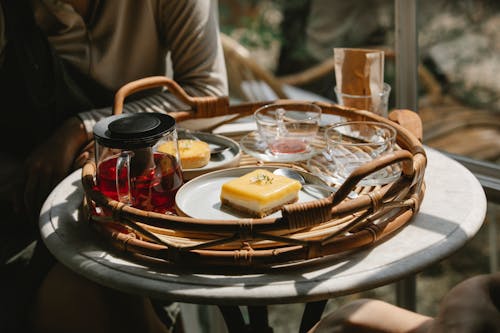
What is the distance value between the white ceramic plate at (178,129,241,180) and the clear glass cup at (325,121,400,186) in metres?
0.19

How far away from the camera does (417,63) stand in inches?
60.7

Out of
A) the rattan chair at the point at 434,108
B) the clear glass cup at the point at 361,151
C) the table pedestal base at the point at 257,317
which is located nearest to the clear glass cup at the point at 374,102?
the clear glass cup at the point at 361,151

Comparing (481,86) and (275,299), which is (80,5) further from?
(481,86)

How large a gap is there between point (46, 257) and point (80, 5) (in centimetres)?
67

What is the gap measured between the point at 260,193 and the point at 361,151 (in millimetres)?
275

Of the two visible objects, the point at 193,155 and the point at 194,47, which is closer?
the point at 193,155

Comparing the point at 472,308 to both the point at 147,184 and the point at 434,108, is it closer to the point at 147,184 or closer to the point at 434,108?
the point at 147,184

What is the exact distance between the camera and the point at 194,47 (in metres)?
1.45

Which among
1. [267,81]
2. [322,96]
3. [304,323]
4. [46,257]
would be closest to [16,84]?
[46,257]

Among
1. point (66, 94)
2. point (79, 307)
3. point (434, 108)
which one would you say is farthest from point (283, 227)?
point (434, 108)

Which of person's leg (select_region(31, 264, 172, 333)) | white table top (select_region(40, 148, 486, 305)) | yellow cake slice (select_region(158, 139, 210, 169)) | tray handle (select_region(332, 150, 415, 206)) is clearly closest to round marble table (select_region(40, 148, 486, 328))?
white table top (select_region(40, 148, 486, 305))

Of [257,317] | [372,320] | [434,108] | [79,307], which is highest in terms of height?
[372,320]

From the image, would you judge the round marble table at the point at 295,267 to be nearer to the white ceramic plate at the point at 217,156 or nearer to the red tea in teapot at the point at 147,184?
the red tea in teapot at the point at 147,184

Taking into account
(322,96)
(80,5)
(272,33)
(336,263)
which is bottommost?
(322,96)
